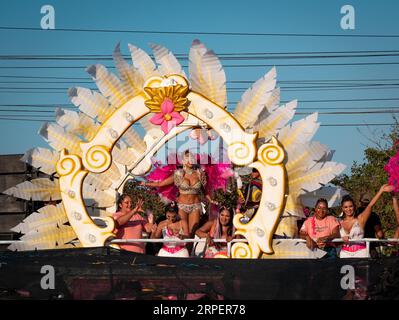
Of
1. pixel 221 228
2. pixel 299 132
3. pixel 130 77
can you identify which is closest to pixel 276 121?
pixel 299 132

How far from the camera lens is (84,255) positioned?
7.33 meters

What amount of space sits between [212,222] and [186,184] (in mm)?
590

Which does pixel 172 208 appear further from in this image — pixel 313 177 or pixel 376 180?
pixel 376 180

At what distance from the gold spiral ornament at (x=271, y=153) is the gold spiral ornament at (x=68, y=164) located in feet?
7.24

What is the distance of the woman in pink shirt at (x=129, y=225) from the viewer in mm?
9273

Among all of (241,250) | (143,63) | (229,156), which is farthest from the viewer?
(143,63)

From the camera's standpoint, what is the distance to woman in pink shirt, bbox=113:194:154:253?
365 inches

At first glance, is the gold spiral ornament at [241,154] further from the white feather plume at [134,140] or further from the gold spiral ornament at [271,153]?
the white feather plume at [134,140]

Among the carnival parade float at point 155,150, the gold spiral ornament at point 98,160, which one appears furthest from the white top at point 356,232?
the gold spiral ornament at point 98,160

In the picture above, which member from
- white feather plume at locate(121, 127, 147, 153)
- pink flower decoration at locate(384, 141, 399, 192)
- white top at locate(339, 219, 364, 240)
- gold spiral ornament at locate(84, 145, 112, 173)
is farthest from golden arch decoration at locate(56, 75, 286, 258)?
pink flower decoration at locate(384, 141, 399, 192)

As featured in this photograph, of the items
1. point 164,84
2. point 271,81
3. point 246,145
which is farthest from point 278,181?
point 164,84

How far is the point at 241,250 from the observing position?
8766mm
